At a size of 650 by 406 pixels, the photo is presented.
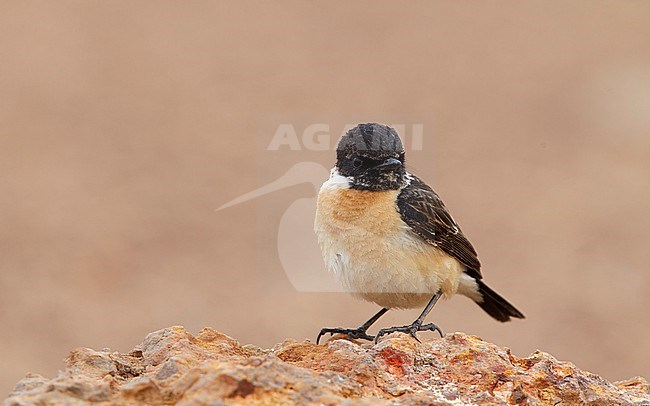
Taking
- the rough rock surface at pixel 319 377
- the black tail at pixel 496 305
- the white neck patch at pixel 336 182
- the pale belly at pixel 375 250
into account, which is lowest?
the rough rock surface at pixel 319 377

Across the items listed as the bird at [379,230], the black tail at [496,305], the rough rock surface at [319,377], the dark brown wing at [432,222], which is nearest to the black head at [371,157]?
the bird at [379,230]

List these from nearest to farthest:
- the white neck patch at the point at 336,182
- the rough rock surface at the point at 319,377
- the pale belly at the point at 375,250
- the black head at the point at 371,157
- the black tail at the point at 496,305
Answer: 1. the rough rock surface at the point at 319,377
2. the pale belly at the point at 375,250
3. the black head at the point at 371,157
4. the white neck patch at the point at 336,182
5. the black tail at the point at 496,305

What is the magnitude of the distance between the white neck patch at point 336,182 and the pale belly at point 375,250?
5 centimetres

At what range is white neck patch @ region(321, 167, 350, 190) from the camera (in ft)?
24.3

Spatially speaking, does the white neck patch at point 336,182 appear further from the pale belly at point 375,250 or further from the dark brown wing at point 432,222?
the dark brown wing at point 432,222

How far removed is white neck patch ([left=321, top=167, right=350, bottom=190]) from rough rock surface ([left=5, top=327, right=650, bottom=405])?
1836 mm

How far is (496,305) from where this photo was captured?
27.9 feet

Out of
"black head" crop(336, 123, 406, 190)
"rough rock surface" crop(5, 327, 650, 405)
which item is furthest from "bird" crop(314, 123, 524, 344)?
"rough rock surface" crop(5, 327, 650, 405)

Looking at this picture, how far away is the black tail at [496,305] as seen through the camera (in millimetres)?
8383

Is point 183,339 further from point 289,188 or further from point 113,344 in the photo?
point 113,344

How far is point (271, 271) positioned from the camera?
27.7 feet

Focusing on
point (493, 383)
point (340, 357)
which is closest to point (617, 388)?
point (493, 383)

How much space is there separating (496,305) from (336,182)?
1932 millimetres

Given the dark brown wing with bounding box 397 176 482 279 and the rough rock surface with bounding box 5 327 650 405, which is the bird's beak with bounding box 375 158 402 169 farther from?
the rough rock surface with bounding box 5 327 650 405
